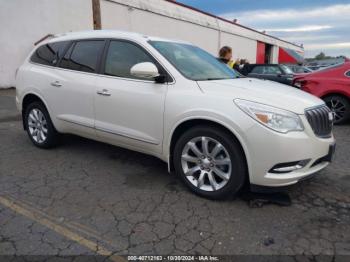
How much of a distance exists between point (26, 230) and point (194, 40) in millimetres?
21197

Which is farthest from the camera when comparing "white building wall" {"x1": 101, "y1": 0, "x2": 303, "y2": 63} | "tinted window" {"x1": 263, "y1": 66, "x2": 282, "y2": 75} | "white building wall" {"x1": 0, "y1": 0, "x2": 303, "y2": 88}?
"white building wall" {"x1": 101, "y1": 0, "x2": 303, "y2": 63}

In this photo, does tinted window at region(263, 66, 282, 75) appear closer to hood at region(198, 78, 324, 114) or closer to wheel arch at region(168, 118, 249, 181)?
→ hood at region(198, 78, 324, 114)

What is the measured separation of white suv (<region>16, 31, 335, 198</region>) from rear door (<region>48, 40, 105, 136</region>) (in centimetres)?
2

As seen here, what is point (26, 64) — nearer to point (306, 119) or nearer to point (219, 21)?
point (306, 119)

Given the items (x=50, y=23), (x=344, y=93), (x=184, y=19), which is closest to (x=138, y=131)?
(x=344, y=93)

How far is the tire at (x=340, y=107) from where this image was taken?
7.24 m

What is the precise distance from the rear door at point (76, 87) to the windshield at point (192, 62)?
0.92 meters

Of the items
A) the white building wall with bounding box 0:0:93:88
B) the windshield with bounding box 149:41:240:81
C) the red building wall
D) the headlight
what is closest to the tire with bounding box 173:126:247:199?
the headlight

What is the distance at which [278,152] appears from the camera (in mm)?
3002

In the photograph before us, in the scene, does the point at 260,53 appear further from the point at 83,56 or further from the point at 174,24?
the point at 83,56

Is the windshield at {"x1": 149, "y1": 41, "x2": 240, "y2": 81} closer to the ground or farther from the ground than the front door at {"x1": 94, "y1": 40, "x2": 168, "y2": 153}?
farther from the ground

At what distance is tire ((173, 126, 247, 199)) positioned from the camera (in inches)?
127

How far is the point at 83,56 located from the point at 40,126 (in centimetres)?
141

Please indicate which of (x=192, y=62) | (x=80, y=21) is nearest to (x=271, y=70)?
(x=80, y=21)
